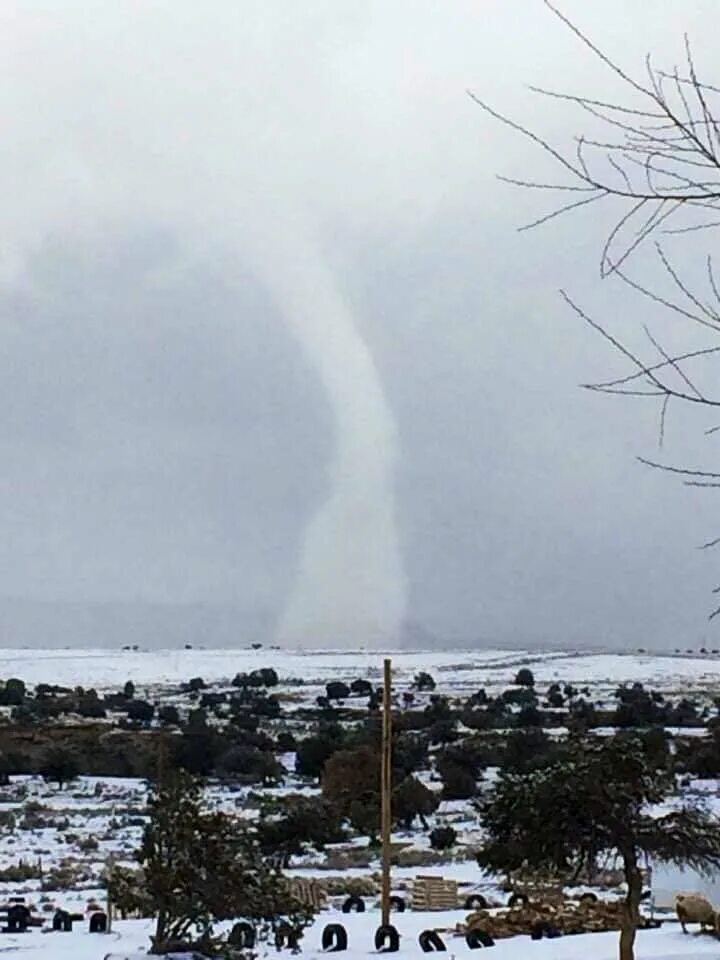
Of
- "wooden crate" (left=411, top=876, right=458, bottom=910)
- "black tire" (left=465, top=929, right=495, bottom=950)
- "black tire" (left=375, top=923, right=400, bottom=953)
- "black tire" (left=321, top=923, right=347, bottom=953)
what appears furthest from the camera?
"wooden crate" (left=411, top=876, right=458, bottom=910)

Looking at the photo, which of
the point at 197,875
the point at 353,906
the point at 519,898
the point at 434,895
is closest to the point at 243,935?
the point at 197,875

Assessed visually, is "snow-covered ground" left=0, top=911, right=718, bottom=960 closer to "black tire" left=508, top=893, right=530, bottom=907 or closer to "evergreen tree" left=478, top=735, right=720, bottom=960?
"black tire" left=508, top=893, right=530, bottom=907

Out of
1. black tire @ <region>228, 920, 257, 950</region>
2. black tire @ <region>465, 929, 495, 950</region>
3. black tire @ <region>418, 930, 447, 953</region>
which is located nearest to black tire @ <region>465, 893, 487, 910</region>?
black tire @ <region>465, 929, 495, 950</region>

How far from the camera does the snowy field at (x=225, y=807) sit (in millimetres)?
17234

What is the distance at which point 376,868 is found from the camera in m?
28.5

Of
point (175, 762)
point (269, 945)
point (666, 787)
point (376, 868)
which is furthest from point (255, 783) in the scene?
point (666, 787)

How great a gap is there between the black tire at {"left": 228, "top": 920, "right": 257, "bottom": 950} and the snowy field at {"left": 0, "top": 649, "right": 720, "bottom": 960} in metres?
1.02

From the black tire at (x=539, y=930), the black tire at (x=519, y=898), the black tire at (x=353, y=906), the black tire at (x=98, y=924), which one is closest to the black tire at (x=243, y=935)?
the black tire at (x=98, y=924)

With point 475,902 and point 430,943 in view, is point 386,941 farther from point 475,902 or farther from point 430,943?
point 475,902

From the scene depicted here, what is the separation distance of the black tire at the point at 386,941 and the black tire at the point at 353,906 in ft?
15.8

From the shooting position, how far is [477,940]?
58.1ft

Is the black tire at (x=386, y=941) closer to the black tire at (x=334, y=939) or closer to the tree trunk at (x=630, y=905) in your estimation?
the black tire at (x=334, y=939)

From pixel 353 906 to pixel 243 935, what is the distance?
717cm

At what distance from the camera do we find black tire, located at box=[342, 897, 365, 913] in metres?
21.8
